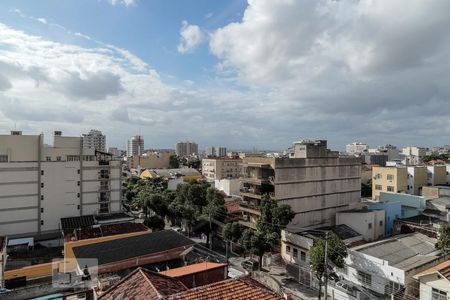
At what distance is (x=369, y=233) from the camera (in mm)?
35312

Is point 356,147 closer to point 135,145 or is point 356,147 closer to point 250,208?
point 135,145

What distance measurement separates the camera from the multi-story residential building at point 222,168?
299ft


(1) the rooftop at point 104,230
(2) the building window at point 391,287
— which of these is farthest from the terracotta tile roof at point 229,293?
(1) the rooftop at point 104,230

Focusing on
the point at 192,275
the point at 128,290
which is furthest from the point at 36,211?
the point at 128,290

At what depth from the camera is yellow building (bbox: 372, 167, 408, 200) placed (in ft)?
165

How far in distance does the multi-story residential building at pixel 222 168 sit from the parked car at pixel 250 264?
58038mm

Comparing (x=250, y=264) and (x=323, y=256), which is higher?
Answer: (x=323, y=256)

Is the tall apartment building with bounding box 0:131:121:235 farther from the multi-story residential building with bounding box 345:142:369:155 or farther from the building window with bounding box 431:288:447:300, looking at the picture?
the multi-story residential building with bounding box 345:142:369:155

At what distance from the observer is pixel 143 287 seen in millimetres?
10820

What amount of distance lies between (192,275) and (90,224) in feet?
96.3

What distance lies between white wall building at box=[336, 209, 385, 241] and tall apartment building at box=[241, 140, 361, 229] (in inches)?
170

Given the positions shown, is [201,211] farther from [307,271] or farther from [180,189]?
[307,271]

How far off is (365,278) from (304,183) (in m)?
14.7

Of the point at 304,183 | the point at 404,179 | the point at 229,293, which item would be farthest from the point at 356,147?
the point at 229,293
